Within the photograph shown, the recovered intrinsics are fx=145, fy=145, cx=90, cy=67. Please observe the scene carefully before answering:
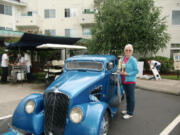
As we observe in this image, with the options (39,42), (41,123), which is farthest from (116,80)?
(39,42)

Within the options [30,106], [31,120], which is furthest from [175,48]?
[31,120]

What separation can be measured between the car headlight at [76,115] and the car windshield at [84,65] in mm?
1493

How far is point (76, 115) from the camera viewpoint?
101 inches

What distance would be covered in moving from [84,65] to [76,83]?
99 centimetres

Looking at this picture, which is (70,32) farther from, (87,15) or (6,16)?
(6,16)

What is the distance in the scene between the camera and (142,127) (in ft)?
11.7

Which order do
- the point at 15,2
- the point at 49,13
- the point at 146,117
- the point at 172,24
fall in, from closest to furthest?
the point at 146,117 < the point at 172,24 < the point at 15,2 < the point at 49,13

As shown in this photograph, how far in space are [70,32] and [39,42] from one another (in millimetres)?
14589

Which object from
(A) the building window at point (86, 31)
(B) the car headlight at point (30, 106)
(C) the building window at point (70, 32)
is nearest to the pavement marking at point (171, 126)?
(B) the car headlight at point (30, 106)

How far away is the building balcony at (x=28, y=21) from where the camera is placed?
21.8 m

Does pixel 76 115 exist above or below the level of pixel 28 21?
below

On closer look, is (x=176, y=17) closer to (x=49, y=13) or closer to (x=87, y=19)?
(x=87, y=19)

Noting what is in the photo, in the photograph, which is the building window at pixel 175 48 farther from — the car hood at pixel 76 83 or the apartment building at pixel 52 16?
the car hood at pixel 76 83

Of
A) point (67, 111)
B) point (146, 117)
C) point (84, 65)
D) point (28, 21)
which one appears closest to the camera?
point (67, 111)
